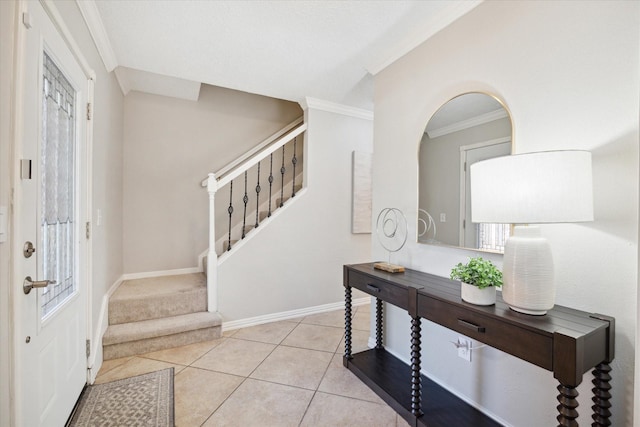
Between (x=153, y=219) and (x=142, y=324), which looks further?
(x=153, y=219)

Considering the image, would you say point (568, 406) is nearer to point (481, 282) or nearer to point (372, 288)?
point (481, 282)

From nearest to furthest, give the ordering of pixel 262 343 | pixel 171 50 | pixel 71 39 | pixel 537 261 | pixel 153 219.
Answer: pixel 537 261 → pixel 71 39 → pixel 171 50 → pixel 262 343 → pixel 153 219

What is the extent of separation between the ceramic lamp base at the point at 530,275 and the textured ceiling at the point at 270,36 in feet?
4.91

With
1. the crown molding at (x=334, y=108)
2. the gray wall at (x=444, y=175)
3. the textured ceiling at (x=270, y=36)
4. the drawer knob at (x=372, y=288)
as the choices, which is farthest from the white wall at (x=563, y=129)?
the crown molding at (x=334, y=108)

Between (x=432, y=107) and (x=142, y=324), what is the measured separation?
2.93m

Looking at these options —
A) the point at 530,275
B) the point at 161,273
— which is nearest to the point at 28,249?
the point at 530,275

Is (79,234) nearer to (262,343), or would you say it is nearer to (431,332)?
(262,343)

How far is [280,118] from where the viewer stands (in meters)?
4.05

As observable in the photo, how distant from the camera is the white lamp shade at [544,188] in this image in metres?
1.06

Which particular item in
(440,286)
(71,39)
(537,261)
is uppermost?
(71,39)

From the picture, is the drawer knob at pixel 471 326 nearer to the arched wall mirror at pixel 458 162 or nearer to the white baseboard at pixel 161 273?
the arched wall mirror at pixel 458 162

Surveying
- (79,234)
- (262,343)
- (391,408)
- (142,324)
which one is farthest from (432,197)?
(142,324)

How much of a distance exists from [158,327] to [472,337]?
7.88 ft

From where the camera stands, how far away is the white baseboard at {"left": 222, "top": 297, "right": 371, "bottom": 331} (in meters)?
2.88
